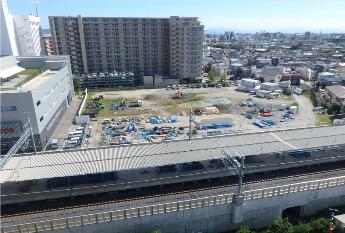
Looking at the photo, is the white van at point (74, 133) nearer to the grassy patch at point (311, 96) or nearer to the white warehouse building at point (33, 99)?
the white warehouse building at point (33, 99)

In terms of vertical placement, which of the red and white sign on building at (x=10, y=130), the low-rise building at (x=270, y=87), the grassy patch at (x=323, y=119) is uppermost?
the red and white sign on building at (x=10, y=130)

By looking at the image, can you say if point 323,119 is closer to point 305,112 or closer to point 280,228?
point 305,112

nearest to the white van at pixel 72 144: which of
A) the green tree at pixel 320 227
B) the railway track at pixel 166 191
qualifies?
the railway track at pixel 166 191

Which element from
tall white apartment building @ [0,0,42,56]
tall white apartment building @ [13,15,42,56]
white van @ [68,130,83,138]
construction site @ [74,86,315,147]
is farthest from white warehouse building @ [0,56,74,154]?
tall white apartment building @ [13,15,42,56]

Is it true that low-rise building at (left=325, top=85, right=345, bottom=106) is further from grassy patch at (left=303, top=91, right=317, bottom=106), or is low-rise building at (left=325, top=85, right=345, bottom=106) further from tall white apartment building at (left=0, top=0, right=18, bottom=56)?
tall white apartment building at (left=0, top=0, right=18, bottom=56)

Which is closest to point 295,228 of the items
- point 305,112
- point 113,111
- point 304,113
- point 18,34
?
point 304,113

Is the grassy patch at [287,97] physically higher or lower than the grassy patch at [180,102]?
higher
